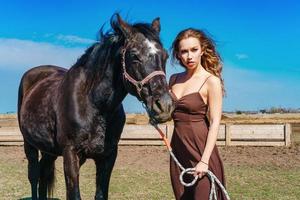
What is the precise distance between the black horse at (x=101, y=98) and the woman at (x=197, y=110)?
0.49ft

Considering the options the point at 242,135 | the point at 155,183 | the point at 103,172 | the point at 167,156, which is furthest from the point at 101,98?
the point at 242,135

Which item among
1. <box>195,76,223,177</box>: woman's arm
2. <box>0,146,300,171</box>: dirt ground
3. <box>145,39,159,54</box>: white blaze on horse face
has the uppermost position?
<box>145,39,159,54</box>: white blaze on horse face

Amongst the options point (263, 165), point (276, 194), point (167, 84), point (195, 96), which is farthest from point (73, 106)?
point (263, 165)

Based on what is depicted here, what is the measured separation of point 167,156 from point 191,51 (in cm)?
1050

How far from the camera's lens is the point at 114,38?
4.38 meters

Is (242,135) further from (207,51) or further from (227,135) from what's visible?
(207,51)

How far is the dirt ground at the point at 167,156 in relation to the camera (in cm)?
1190

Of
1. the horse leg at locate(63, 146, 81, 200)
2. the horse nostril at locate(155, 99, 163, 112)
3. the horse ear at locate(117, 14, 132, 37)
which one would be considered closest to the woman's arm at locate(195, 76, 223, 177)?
the horse nostril at locate(155, 99, 163, 112)

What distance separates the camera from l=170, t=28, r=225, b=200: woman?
125 inches

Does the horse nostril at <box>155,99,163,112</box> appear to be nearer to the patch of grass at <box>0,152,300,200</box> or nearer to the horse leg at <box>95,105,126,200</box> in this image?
the horse leg at <box>95,105,126,200</box>

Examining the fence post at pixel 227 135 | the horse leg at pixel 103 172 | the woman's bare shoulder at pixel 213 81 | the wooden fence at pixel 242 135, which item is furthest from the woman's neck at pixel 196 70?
the fence post at pixel 227 135

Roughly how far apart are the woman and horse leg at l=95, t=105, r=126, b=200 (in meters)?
1.14

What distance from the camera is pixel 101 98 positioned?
445 cm

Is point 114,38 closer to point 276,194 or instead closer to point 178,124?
point 178,124
